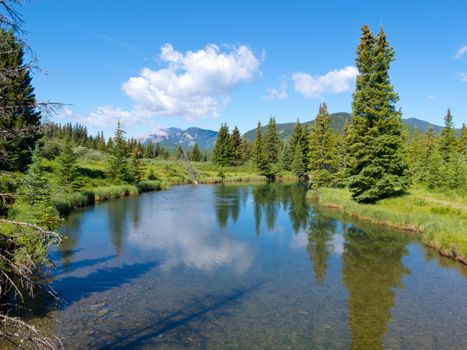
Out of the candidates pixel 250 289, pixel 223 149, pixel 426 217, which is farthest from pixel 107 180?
pixel 223 149

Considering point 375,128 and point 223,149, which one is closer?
point 375,128

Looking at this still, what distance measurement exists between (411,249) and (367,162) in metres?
12.6

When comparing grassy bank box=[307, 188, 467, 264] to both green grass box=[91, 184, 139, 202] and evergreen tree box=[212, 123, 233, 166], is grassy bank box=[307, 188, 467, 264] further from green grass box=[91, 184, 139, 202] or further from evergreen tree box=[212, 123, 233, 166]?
evergreen tree box=[212, 123, 233, 166]

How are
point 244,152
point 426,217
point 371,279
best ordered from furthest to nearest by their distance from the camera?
point 244,152, point 426,217, point 371,279

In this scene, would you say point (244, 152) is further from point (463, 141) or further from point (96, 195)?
point (96, 195)

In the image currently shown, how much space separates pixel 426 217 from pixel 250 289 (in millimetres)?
17289

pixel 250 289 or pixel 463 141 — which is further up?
pixel 463 141

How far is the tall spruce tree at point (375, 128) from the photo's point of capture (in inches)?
1298

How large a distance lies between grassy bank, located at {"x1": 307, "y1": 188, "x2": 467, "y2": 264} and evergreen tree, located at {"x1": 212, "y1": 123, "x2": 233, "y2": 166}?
61319 mm

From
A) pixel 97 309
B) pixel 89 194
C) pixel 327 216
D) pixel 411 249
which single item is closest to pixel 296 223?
pixel 327 216

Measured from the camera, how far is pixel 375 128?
32812mm

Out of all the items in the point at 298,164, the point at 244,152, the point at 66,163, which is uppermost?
the point at 244,152

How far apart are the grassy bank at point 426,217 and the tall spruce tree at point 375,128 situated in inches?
71.4

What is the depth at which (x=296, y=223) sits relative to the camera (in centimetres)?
3231
